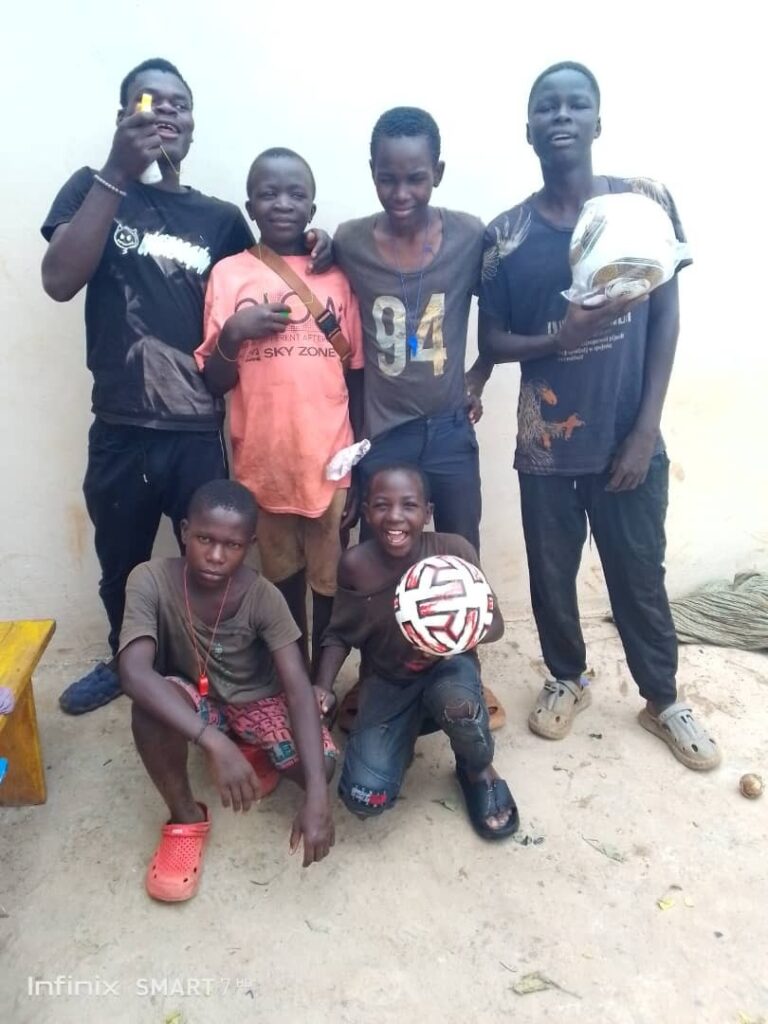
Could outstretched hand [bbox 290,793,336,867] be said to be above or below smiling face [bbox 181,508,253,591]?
below

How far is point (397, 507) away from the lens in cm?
221

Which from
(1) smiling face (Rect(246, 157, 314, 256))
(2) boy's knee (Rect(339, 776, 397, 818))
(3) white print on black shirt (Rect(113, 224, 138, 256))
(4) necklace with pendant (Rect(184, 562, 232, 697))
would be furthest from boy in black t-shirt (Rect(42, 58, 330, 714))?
(2) boy's knee (Rect(339, 776, 397, 818))

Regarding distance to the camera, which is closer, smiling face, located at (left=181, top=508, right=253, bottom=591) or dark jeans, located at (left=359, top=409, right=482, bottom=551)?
smiling face, located at (left=181, top=508, right=253, bottom=591)

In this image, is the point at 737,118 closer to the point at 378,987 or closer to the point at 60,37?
the point at 60,37

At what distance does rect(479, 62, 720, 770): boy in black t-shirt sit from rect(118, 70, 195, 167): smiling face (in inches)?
39.0

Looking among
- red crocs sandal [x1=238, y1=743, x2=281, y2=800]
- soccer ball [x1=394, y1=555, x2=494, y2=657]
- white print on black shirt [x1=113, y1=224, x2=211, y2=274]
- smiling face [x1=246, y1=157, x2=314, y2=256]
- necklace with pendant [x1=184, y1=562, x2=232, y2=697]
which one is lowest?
red crocs sandal [x1=238, y1=743, x2=281, y2=800]

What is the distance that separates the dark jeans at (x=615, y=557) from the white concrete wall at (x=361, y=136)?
0.74m

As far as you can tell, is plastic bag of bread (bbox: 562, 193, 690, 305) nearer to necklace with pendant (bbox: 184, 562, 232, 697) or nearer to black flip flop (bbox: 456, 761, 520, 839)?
necklace with pendant (bbox: 184, 562, 232, 697)

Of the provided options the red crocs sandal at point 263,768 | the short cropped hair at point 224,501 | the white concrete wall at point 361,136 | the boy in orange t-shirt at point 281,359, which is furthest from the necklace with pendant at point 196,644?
the white concrete wall at point 361,136

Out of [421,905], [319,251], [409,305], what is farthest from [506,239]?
[421,905]

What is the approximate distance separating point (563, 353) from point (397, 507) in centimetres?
72

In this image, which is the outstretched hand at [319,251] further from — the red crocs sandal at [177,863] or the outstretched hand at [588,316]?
the red crocs sandal at [177,863]

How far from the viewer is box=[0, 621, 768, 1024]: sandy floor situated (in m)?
1.78

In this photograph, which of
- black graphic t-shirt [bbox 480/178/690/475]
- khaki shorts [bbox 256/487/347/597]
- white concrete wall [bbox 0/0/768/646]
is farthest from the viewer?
white concrete wall [bbox 0/0/768/646]
